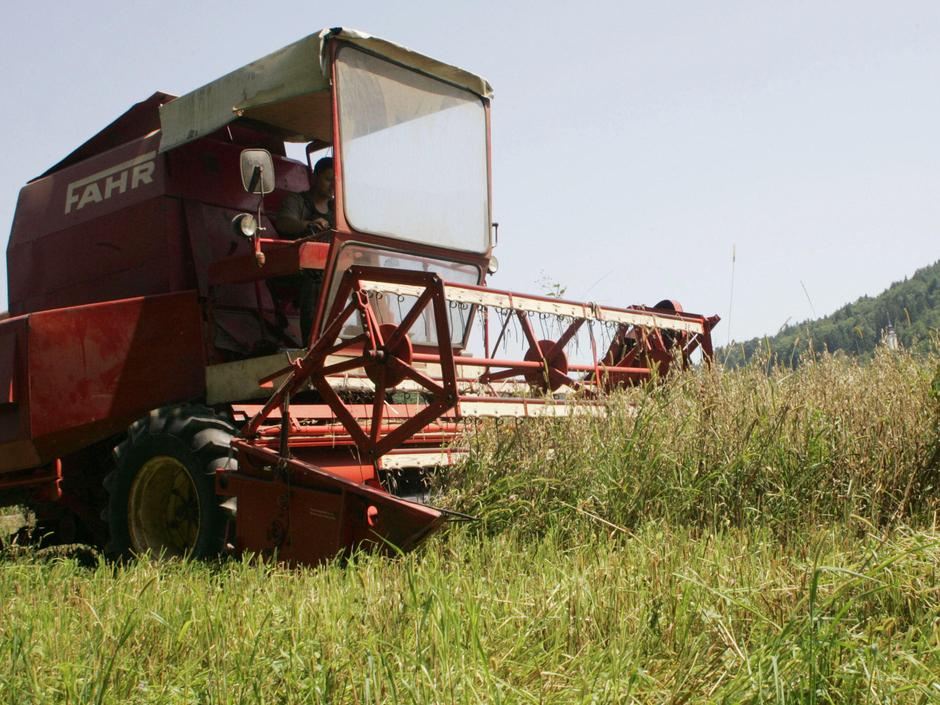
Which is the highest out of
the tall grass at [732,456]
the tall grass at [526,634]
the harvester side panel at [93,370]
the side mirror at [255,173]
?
the side mirror at [255,173]

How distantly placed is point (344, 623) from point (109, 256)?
4172mm

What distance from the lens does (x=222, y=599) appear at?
308 cm

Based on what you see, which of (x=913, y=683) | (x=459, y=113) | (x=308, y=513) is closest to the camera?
(x=913, y=683)

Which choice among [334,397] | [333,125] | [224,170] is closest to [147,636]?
[334,397]

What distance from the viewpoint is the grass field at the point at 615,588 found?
224 centimetres

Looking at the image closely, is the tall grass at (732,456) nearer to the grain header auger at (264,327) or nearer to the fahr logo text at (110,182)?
the grain header auger at (264,327)

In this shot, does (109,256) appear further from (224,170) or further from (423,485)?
(423,485)

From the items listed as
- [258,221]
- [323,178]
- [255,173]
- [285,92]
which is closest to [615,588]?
[255,173]

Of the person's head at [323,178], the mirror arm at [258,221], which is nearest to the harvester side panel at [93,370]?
the mirror arm at [258,221]

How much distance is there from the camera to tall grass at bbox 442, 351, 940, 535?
411 centimetres

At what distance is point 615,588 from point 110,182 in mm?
4666

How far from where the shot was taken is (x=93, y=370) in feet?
17.7

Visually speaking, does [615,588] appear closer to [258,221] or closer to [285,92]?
[258,221]

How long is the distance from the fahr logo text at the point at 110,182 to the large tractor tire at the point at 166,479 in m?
1.70
